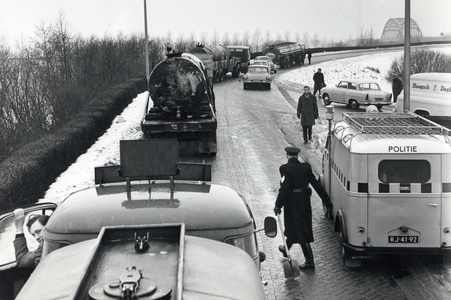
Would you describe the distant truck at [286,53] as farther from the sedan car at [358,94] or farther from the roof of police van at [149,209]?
the roof of police van at [149,209]

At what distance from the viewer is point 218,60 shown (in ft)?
141

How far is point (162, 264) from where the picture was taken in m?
3.49


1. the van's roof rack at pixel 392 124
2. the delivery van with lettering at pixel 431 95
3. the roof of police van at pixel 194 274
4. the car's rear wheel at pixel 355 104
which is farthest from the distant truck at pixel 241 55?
the roof of police van at pixel 194 274

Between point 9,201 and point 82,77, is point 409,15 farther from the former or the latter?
point 82,77

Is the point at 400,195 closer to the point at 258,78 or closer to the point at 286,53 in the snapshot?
the point at 258,78

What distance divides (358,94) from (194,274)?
95.6 feet

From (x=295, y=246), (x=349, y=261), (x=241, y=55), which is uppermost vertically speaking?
(x=241, y=55)

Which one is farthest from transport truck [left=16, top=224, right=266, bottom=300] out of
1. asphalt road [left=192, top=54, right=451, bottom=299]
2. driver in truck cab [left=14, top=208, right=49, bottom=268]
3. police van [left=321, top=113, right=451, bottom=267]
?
police van [left=321, top=113, right=451, bottom=267]

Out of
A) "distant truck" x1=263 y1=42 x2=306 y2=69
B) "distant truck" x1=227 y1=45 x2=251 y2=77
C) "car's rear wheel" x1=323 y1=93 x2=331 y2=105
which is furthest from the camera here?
"distant truck" x1=263 y1=42 x2=306 y2=69

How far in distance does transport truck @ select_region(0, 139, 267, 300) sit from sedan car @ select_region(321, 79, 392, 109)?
26473 mm

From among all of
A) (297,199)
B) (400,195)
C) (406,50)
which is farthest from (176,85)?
(400,195)

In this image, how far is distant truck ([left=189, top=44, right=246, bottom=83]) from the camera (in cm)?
4019

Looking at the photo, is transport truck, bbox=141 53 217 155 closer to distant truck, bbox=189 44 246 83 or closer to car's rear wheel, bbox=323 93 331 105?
car's rear wheel, bbox=323 93 331 105

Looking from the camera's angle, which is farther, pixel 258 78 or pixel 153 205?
pixel 258 78
